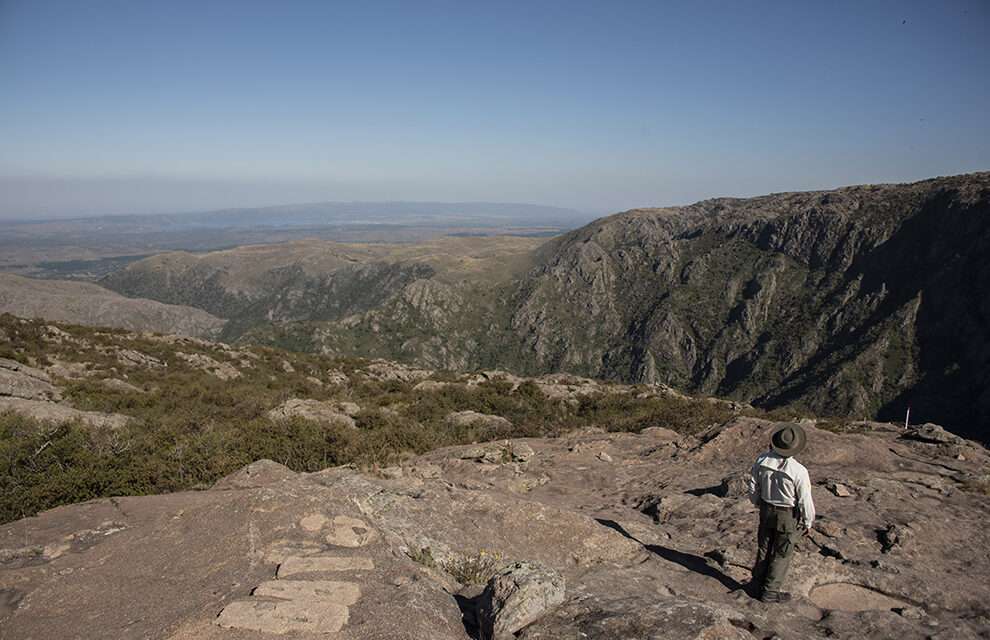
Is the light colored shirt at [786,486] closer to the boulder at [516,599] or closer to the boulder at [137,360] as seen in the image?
the boulder at [516,599]

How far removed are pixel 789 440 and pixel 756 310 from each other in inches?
5682

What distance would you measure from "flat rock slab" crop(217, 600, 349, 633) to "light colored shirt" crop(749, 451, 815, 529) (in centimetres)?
524

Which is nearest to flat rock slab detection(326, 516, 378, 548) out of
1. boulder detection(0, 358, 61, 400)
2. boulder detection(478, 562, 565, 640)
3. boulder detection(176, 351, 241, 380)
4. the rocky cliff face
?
boulder detection(478, 562, 565, 640)

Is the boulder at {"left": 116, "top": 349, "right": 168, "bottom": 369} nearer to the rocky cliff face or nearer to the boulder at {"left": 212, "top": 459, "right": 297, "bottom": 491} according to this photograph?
the boulder at {"left": 212, "top": 459, "right": 297, "bottom": 491}

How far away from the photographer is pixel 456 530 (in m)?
7.55

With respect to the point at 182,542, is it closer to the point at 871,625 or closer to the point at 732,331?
the point at 871,625

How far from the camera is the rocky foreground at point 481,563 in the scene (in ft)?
15.7

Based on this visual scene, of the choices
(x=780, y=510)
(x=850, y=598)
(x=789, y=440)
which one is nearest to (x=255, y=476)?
(x=780, y=510)

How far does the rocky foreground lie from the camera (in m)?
4.78

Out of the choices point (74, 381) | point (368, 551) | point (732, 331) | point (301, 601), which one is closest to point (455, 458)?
point (368, 551)

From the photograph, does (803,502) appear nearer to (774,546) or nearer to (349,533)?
(774,546)

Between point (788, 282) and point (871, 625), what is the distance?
509ft

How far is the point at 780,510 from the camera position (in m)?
6.27

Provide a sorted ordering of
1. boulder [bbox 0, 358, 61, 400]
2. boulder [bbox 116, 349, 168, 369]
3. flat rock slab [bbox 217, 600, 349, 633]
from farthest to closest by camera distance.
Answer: boulder [bbox 116, 349, 168, 369], boulder [bbox 0, 358, 61, 400], flat rock slab [bbox 217, 600, 349, 633]
